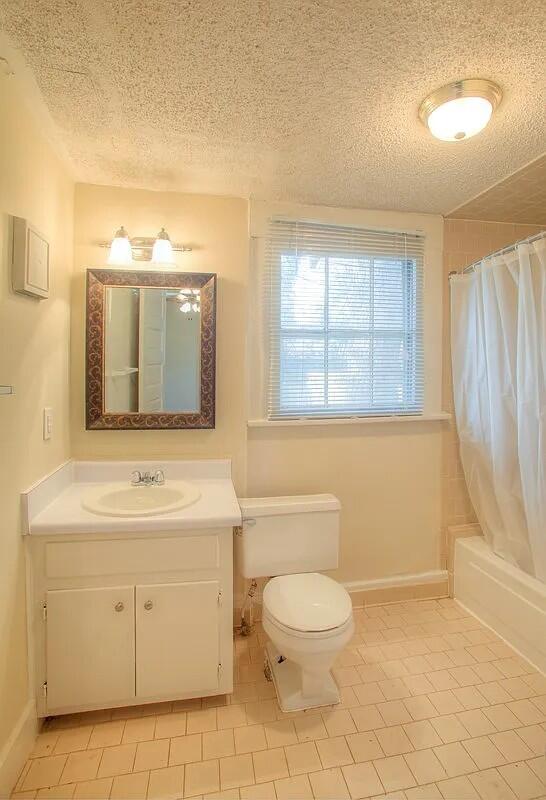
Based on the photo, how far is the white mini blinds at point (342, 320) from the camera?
6.76ft

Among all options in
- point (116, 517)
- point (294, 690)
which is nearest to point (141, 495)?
point (116, 517)

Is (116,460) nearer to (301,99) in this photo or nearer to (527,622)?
(301,99)

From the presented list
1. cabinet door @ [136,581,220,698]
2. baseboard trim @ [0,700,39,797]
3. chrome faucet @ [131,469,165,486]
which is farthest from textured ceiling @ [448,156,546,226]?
baseboard trim @ [0,700,39,797]

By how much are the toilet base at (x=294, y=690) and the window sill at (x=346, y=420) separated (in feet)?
3.63

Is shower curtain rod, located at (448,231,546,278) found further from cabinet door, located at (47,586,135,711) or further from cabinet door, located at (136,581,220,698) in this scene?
cabinet door, located at (47,586,135,711)

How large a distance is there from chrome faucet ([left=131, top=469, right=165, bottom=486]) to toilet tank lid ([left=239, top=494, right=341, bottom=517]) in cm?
41

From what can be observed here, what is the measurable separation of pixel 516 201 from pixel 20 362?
2.50 meters

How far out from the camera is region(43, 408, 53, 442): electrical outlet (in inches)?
60.4

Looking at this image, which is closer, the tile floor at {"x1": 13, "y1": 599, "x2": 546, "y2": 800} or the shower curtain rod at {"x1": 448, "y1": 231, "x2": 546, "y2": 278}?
the tile floor at {"x1": 13, "y1": 599, "x2": 546, "y2": 800}

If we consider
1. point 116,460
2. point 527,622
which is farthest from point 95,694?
point 527,622

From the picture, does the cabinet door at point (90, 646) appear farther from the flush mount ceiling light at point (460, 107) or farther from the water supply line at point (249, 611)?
the flush mount ceiling light at point (460, 107)

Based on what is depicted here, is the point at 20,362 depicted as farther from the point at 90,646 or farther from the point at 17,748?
the point at 17,748

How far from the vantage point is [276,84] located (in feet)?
4.00

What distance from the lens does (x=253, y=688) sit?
5.27 ft
